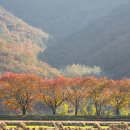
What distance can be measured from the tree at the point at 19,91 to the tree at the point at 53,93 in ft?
5.99

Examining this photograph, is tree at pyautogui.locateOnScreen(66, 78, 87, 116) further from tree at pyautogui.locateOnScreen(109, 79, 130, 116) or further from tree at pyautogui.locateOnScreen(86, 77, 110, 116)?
tree at pyautogui.locateOnScreen(109, 79, 130, 116)

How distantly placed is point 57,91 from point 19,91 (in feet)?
25.4

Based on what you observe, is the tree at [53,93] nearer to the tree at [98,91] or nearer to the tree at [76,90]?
the tree at [76,90]

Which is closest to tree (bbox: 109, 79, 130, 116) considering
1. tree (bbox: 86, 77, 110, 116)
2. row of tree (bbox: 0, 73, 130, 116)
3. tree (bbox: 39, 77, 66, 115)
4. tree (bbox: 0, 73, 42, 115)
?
row of tree (bbox: 0, 73, 130, 116)

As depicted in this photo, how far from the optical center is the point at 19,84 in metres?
81.9

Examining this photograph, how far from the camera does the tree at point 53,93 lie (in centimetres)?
8394

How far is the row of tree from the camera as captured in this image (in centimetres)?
8200

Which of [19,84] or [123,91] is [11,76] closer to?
[19,84]

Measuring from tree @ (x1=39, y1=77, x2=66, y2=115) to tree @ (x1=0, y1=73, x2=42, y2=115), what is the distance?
1827 mm

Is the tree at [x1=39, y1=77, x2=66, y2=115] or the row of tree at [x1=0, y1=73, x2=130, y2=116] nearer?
the row of tree at [x1=0, y1=73, x2=130, y2=116]

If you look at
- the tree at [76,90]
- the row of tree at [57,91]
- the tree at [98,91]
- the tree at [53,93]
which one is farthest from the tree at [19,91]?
the tree at [98,91]

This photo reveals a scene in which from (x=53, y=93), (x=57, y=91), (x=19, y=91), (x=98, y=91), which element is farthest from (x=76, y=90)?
(x=19, y=91)

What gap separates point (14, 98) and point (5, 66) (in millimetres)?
108958

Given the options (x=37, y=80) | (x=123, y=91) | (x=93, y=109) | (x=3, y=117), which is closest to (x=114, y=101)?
(x=123, y=91)
